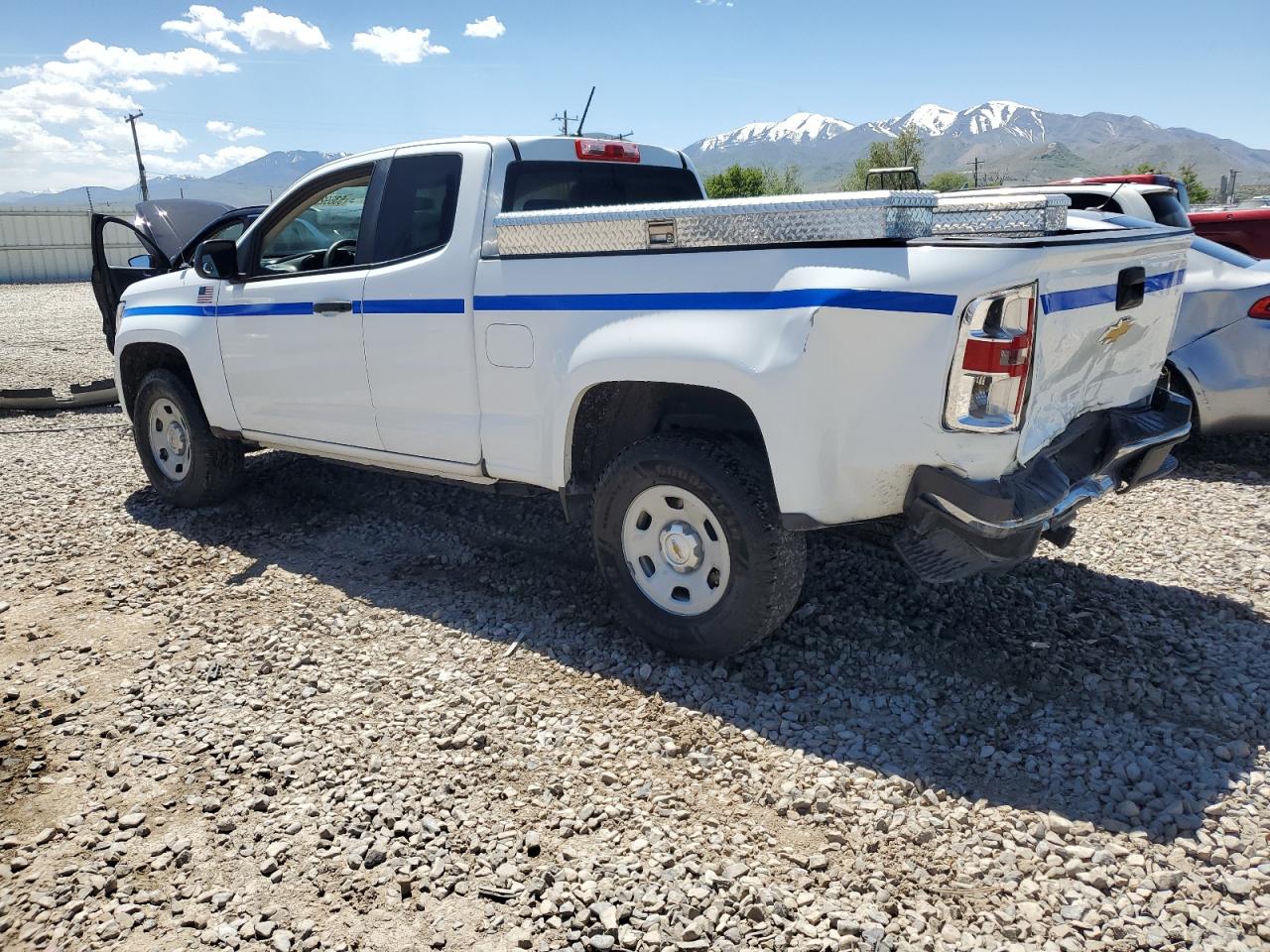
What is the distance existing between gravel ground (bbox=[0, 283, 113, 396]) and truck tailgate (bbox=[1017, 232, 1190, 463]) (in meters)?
9.95

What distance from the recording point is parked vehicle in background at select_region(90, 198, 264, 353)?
7.28 meters

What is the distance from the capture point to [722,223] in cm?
328

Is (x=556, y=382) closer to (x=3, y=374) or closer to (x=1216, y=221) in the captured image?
(x=1216, y=221)

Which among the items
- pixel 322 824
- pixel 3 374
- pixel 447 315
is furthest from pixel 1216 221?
pixel 3 374

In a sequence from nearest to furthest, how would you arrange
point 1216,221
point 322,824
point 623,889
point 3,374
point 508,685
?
1. point 623,889
2. point 322,824
3. point 508,685
4. point 1216,221
5. point 3,374

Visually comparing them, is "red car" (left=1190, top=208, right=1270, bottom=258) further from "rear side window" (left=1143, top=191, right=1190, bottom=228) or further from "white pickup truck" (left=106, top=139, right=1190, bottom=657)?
"white pickup truck" (left=106, top=139, right=1190, bottom=657)

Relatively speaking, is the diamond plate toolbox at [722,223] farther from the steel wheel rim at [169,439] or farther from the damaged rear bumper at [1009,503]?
the steel wheel rim at [169,439]

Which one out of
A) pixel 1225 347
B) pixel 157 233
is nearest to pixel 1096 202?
pixel 1225 347

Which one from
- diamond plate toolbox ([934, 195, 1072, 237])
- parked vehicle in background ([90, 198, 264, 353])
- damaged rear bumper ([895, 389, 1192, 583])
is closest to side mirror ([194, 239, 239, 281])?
parked vehicle in background ([90, 198, 264, 353])

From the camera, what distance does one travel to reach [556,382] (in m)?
3.76

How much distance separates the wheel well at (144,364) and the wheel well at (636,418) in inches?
114

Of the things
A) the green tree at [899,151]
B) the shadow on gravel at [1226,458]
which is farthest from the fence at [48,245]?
the green tree at [899,151]

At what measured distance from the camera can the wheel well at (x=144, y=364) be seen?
5.82 metres

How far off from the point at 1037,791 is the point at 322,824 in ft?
7.24
